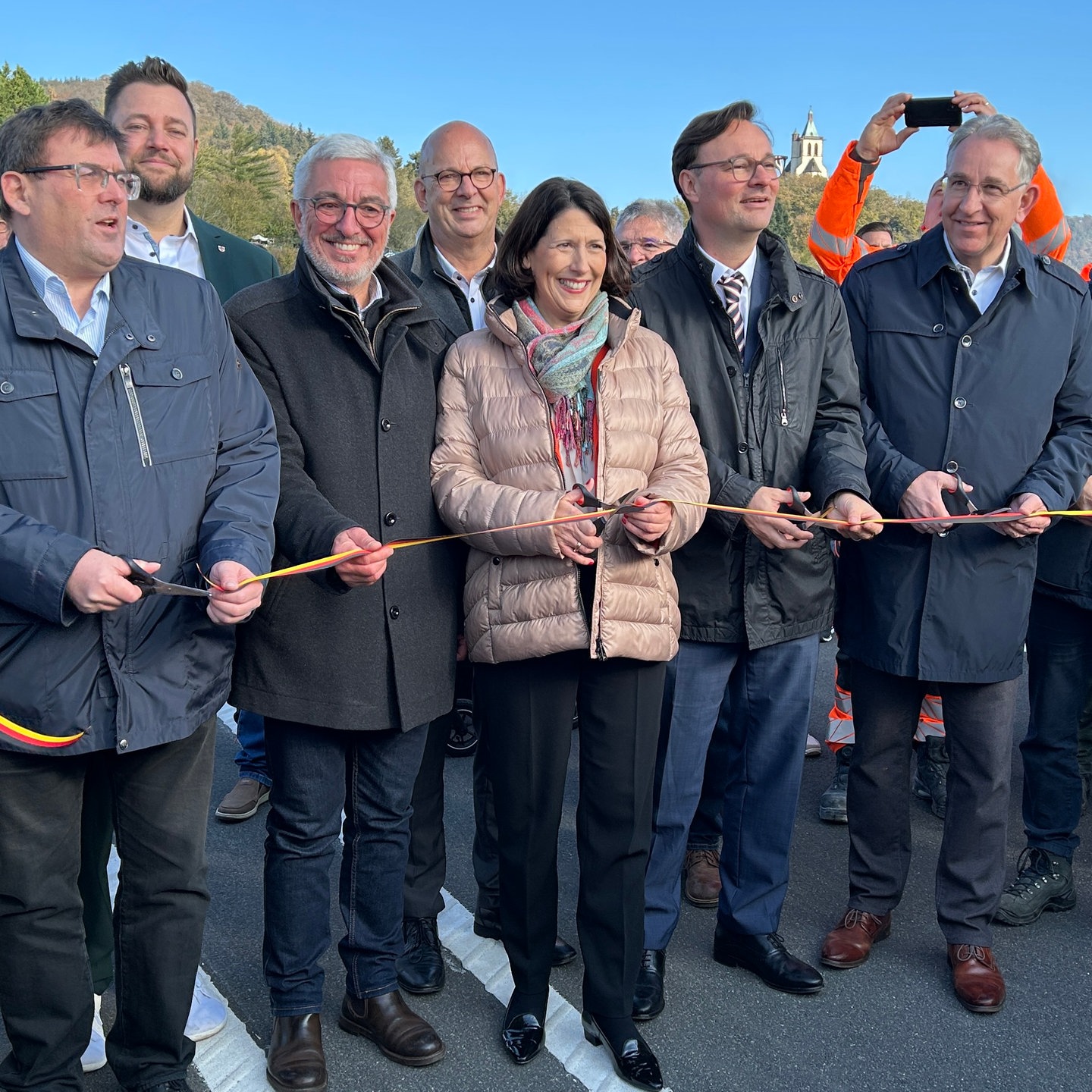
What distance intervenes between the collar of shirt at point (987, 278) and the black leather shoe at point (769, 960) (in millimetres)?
2198

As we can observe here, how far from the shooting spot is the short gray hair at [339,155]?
10.8 ft

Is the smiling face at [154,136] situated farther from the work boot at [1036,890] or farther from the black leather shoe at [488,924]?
the work boot at [1036,890]

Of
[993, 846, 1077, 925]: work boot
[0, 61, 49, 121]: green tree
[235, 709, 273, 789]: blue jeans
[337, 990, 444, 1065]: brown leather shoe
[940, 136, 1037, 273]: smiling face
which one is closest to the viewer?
[337, 990, 444, 1065]: brown leather shoe

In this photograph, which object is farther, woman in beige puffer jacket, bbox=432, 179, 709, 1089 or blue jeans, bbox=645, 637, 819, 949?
blue jeans, bbox=645, 637, 819, 949

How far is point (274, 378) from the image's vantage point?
3.24m

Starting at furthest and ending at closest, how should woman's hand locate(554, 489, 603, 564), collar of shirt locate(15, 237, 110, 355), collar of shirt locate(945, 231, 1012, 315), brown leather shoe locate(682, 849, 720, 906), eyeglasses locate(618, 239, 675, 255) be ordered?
eyeglasses locate(618, 239, 675, 255), brown leather shoe locate(682, 849, 720, 906), collar of shirt locate(945, 231, 1012, 315), woman's hand locate(554, 489, 603, 564), collar of shirt locate(15, 237, 110, 355)

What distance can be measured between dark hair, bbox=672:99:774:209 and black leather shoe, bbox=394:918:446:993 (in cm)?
254

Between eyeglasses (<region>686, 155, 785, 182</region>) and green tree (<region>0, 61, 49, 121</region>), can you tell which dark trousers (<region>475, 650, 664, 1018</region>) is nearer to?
eyeglasses (<region>686, 155, 785, 182</region>)

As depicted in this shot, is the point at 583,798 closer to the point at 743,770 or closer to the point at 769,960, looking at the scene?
the point at 743,770

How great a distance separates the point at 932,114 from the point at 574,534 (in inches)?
107

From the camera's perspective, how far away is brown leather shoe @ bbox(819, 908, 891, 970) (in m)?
3.83

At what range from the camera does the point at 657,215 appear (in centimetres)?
668

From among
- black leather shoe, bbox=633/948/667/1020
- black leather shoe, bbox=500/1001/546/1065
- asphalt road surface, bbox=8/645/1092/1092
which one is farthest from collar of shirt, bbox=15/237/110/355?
black leather shoe, bbox=633/948/667/1020

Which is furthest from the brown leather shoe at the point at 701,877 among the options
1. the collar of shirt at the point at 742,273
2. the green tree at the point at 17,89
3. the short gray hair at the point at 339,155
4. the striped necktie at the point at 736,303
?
the green tree at the point at 17,89
